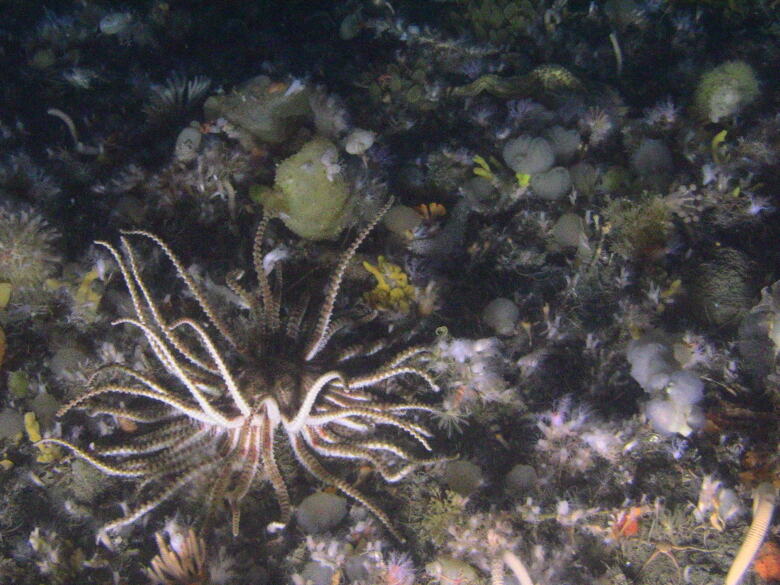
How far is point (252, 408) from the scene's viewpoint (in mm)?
3037

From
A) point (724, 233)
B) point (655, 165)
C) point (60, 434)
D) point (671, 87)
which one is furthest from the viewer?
point (671, 87)

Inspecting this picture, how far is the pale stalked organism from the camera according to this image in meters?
3.03

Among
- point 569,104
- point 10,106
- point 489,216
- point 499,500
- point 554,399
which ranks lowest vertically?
point 499,500

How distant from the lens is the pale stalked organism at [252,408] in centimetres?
303

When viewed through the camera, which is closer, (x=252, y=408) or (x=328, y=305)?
(x=252, y=408)

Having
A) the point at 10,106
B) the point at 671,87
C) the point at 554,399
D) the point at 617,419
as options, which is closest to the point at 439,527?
the point at 554,399

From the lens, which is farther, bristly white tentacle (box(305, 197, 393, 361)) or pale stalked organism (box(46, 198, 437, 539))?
bristly white tentacle (box(305, 197, 393, 361))

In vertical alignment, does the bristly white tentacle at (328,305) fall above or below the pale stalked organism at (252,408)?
above

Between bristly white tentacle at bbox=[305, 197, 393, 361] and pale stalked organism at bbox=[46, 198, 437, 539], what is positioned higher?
bristly white tentacle at bbox=[305, 197, 393, 361]

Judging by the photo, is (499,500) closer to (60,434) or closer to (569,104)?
(60,434)

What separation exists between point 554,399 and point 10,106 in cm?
655

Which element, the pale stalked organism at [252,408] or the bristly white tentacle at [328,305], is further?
the bristly white tentacle at [328,305]

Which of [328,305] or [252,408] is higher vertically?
[328,305]

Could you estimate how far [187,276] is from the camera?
320cm
